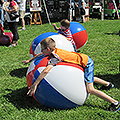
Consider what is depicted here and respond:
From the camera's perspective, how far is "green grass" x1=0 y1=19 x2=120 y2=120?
3.74 metres

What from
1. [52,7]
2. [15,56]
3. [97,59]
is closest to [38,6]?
[52,7]

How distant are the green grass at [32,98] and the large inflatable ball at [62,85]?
0.29m

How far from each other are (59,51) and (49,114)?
123 centimetres

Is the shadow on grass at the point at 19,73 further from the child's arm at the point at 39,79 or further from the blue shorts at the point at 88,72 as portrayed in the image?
the blue shorts at the point at 88,72

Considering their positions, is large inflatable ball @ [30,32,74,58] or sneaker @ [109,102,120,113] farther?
large inflatable ball @ [30,32,74,58]

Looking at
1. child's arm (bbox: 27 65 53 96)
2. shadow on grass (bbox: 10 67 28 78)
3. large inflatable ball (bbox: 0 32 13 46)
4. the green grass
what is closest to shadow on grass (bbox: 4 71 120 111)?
the green grass

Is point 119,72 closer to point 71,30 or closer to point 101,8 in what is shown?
point 71,30

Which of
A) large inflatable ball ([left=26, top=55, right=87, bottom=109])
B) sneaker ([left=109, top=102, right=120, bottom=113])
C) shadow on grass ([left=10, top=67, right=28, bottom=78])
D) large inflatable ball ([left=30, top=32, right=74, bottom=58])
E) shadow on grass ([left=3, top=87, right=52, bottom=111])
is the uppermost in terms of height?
large inflatable ball ([left=30, top=32, right=74, bottom=58])

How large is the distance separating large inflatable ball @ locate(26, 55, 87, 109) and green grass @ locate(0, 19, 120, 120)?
285 millimetres

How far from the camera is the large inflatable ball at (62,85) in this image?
3.52 meters

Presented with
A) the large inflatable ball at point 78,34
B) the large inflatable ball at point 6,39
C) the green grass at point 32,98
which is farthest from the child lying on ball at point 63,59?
the large inflatable ball at point 6,39

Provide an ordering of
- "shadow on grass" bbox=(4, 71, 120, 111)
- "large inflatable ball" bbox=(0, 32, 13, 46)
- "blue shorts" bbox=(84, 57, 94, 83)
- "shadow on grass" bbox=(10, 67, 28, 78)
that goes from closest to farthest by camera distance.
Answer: "blue shorts" bbox=(84, 57, 94, 83) < "shadow on grass" bbox=(4, 71, 120, 111) < "shadow on grass" bbox=(10, 67, 28, 78) < "large inflatable ball" bbox=(0, 32, 13, 46)

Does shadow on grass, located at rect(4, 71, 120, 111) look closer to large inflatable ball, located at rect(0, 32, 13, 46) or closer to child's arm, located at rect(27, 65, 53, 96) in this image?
child's arm, located at rect(27, 65, 53, 96)

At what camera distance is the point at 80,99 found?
3.68 metres
